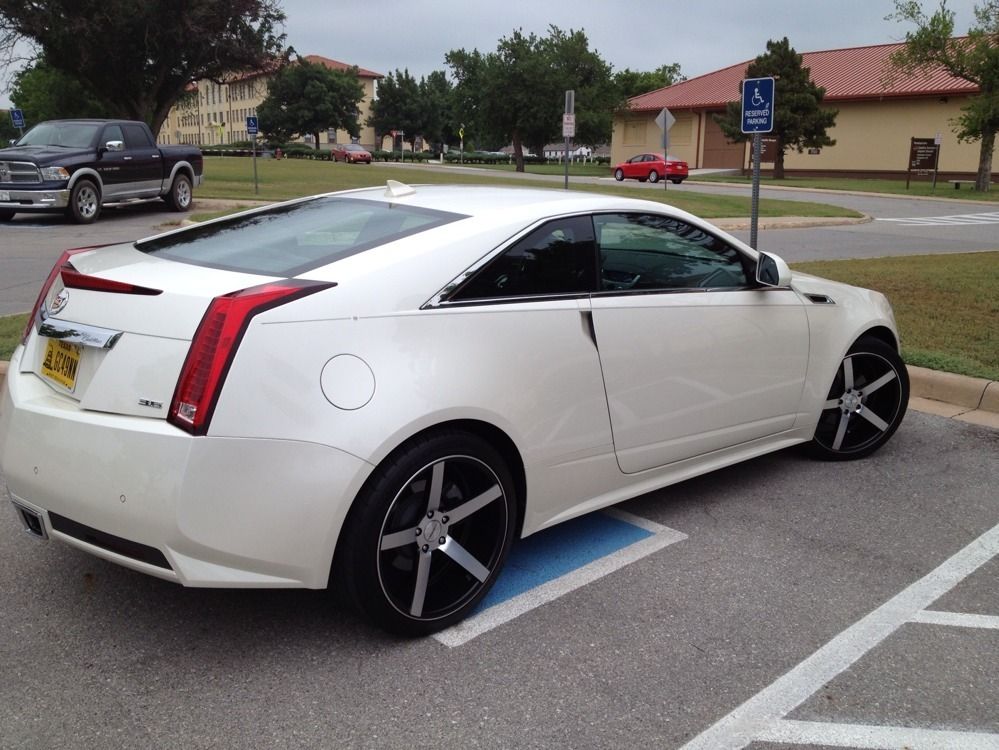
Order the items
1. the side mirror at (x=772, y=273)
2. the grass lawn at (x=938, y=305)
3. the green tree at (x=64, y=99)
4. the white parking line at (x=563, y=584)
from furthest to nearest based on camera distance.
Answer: the green tree at (x=64, y=99) → the grass lawn at (x=938, y=305) → the side mirror at (x=772, y=273) → the white parking line at (x=563, y=584)

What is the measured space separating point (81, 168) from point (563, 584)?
53.0 feet

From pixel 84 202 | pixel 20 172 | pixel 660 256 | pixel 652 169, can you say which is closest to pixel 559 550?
pixel 660 256

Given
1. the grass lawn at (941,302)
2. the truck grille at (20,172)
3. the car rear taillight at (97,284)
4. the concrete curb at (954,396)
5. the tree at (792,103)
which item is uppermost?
the tree at (792,103)

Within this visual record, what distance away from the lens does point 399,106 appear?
106 metres

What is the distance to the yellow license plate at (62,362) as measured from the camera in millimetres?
3037

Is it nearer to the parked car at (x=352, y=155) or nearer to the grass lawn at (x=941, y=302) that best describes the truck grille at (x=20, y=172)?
the grass lawn at (x=941, y=302)

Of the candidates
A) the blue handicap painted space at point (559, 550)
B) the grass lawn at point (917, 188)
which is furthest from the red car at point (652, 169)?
the blue handicap painted space at point (559, 550)

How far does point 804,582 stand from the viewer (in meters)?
3.68

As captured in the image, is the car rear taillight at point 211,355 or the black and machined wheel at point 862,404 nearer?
the car rear taillight at point 211,355

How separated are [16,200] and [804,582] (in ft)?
55.5

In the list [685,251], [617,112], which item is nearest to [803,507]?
[685,251]

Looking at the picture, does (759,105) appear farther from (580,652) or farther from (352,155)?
(352,155)

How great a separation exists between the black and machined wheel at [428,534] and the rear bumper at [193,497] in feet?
0.32

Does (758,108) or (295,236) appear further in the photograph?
(758,108)
